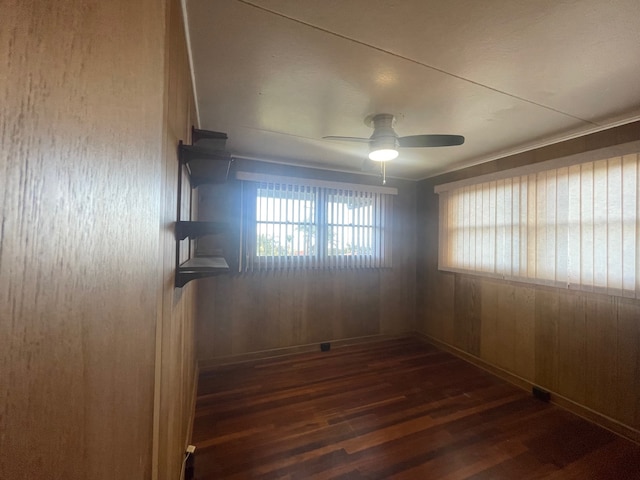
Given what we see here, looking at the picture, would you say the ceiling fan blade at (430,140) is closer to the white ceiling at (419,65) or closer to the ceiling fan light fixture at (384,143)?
the ceiling fan light fixture at (384,143)

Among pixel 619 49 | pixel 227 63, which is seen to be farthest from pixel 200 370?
pixel 619 49

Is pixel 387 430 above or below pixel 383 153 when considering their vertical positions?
below

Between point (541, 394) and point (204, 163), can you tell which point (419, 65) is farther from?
point (541, 394)

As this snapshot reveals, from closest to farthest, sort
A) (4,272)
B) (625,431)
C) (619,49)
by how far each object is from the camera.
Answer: (4,272) → (619,49) → (625,431)

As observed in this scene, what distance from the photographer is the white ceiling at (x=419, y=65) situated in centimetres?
117

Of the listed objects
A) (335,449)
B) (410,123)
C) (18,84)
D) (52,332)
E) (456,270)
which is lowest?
(335,449)

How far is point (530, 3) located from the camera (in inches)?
43.6

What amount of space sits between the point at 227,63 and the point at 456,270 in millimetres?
3301

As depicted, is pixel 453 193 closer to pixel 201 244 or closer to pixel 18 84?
pixel 201 244

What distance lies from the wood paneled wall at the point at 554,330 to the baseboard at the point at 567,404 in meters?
0.02

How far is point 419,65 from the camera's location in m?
1.49

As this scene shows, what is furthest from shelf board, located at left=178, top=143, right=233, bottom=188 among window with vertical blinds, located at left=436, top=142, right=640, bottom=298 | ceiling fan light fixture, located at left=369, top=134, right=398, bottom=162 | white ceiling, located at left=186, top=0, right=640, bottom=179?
window with vertical blinds, located at left=436, top=142, right=640, bottom=298

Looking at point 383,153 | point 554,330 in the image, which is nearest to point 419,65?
point 383,153

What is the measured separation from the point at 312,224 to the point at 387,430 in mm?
2233
